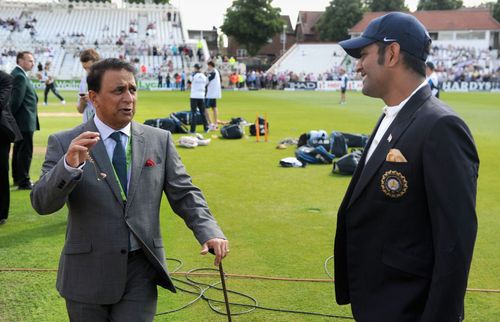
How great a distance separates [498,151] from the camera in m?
13.3

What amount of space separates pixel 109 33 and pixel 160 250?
2568 inches

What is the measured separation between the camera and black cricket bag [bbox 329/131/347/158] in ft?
41.4

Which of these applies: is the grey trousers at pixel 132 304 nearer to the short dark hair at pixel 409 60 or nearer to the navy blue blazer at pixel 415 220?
the navy blue blazer at pixel 415 220

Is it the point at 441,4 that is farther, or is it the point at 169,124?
the point at 441,4

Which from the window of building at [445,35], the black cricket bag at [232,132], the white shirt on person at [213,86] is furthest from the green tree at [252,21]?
the black cricket bag at [232,132]

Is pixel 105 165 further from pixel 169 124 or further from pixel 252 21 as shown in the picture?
pixel 252 21

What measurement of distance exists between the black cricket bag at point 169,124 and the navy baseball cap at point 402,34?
42.5 ft

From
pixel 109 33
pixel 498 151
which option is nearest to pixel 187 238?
pixel 498 151

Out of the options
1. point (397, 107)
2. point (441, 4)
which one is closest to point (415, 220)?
point (397, 107)

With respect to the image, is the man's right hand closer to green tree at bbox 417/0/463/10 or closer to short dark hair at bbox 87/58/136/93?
short dark hair at bbox 87/58/136/93

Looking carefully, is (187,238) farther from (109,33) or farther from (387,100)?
(109,33)

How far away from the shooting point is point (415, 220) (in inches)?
95.0

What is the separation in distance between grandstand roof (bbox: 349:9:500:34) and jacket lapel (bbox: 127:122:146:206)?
76923mm

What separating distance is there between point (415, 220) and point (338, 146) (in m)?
10.4
